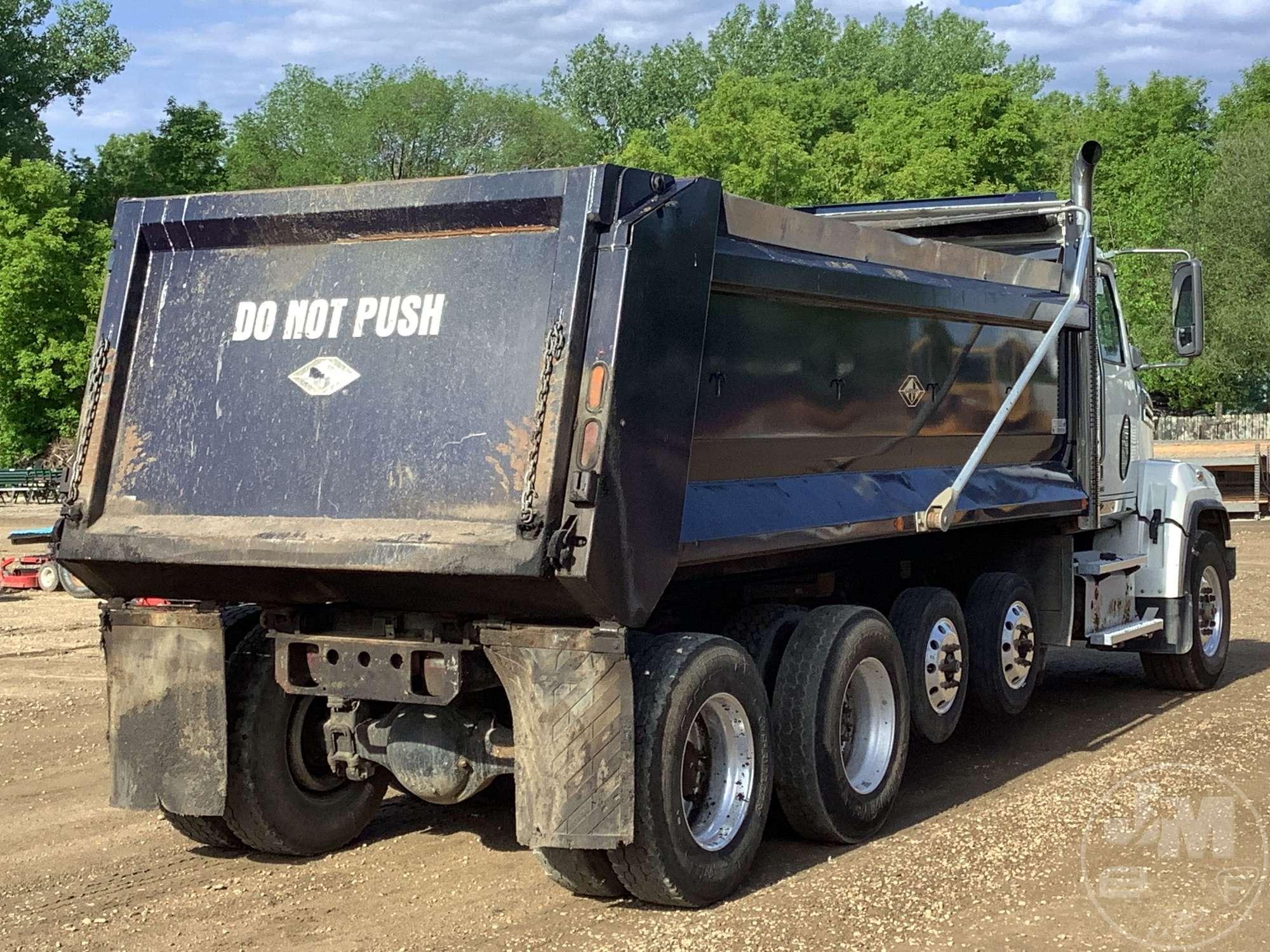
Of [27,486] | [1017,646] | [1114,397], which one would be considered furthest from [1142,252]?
[27,486]

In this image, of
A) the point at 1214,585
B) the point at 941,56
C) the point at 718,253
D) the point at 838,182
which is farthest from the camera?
the point at 941,56

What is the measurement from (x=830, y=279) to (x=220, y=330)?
2.61 m

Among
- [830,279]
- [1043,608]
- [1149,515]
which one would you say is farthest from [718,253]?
[1149,515]

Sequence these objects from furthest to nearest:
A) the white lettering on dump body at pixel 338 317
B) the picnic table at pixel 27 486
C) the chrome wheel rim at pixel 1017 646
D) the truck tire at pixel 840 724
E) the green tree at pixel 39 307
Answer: the green tree at pixel 39 307, the picnic table at pixel 27 486, the chrome wheel rim at pixel 1017 646, the truck tire at pixel 840 724, the white lettering on dump body at pixel 338 317

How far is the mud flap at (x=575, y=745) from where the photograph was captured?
17.3ft

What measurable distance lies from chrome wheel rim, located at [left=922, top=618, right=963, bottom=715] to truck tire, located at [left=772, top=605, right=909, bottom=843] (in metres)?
0.61

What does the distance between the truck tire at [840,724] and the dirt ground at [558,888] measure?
178mm

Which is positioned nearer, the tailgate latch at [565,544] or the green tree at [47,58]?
the tailgate latch at [565,544]

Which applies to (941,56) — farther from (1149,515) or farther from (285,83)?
(1149,515)

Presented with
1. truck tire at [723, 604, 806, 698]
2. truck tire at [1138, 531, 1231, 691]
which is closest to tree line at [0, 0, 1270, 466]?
truck tire at [1138, 531, 1231, 691]

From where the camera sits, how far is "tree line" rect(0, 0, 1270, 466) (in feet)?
125

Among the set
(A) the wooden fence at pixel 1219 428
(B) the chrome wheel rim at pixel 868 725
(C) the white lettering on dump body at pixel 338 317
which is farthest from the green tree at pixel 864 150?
(C) the white lettering on dump body at pixel 338 317

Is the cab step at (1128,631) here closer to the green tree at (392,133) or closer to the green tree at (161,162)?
the green tree at (161,162)

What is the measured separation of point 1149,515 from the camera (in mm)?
10297
